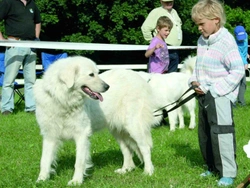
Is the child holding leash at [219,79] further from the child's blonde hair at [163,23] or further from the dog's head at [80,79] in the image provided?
the child's blonde hair at [163,23]

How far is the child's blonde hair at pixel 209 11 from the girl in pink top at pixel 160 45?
3982mm

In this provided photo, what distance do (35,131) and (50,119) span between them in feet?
10.3

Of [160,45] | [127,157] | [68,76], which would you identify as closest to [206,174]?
[127,157]

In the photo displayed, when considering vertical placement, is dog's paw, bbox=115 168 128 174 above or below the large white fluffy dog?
below

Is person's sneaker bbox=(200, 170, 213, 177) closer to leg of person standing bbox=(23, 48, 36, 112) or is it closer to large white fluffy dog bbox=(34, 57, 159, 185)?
large white fluffy dog bbox=(34, 57, 159, 185)

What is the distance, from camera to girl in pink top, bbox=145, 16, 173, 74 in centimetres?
909

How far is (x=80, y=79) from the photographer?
199 inches

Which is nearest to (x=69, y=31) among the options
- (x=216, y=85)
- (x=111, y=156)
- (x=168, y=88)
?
(x=168, y=88)

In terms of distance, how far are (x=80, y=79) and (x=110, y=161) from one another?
1.63 meters

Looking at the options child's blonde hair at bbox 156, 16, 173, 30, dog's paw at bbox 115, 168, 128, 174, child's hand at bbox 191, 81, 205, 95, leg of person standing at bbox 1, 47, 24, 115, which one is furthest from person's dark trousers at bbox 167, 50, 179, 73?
child's hand at bbox 191, 81, 205, 95

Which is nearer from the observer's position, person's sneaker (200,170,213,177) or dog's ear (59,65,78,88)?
dog's ear (59,65,78,88)

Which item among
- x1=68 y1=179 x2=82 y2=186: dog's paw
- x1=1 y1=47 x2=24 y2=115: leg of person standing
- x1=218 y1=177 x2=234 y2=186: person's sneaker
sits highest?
x1=218 y1=177 x2=234 y2=186: person's sneaker

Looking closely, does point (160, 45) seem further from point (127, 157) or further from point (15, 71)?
point (127, 157)

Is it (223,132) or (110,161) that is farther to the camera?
(110,161)
